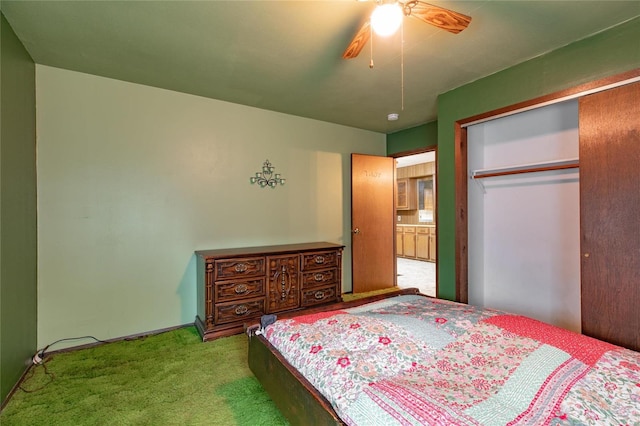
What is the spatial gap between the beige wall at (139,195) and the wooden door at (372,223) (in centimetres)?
97

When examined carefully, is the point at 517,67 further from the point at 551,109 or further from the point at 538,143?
the point at 538,143

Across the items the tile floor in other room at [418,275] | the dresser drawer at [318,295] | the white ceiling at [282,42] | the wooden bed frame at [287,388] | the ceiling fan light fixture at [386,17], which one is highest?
the white ceiling at [282,42]

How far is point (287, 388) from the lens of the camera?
1436 mm

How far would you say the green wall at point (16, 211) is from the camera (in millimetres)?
1885

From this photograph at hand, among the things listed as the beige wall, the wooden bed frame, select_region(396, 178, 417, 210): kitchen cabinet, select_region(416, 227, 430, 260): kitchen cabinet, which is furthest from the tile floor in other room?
the wooden bed frame

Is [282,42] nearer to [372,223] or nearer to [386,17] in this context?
[386,17]

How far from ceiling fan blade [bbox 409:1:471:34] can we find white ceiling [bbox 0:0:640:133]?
274 mm

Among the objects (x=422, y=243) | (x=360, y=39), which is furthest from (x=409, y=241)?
(x=360, y=39)

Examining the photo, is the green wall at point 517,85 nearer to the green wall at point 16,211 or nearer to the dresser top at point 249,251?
the dresser top at point 249,251

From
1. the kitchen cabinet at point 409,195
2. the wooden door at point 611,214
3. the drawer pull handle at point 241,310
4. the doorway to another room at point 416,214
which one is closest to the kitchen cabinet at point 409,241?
the doorway to another room at point 416,214

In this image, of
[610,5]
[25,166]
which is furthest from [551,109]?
[25,166]

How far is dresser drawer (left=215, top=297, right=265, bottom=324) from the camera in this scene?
2.87m

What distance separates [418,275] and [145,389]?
4.80 m

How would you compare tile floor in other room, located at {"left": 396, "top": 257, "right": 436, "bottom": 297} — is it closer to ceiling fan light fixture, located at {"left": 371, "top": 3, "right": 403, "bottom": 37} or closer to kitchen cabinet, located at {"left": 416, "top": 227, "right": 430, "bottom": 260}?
kitchen cabinet, located at {"left": 416, "top": 227, "right": 430, "bottom": 260}
